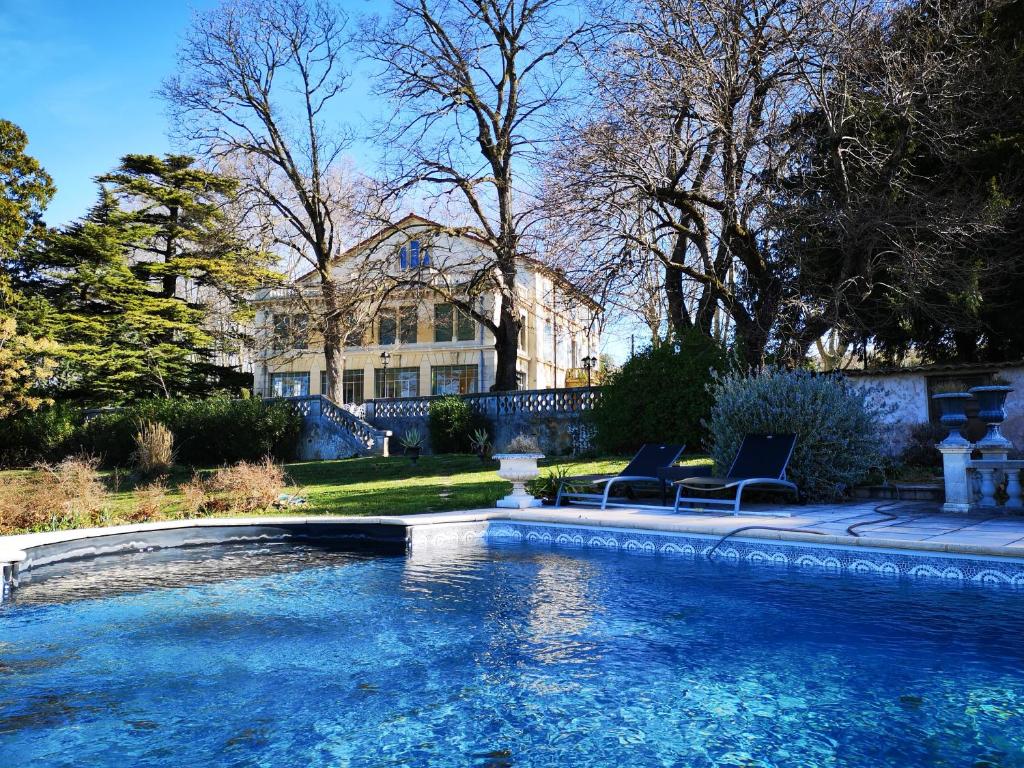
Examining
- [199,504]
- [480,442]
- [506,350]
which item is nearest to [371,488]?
[199,504]

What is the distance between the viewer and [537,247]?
66.1 feet

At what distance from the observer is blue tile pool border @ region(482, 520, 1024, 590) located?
19.5 ft

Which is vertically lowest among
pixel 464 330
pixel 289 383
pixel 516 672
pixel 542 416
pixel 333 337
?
pixel 516 672

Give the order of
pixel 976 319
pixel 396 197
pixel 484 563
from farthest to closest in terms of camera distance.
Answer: pixel 396 197 → pixel 976 319 → pixel 484 563

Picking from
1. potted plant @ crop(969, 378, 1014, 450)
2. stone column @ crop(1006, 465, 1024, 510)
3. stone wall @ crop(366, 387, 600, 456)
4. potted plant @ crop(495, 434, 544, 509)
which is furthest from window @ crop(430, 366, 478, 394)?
stone column @ crop(1006, 465, 1024, 510)

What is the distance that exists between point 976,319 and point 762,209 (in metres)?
5.36

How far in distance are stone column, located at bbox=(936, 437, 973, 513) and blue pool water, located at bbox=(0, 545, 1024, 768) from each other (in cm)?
326

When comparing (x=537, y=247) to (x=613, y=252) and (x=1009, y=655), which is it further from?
(x=1009, y=655)

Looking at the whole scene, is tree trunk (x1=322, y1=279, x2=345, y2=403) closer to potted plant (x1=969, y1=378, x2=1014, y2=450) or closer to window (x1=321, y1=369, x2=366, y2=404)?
window (x1=321, y1=369, x2=366, y2=404)

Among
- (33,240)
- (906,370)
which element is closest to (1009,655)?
(906,370)

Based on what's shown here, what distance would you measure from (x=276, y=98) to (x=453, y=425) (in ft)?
45.5

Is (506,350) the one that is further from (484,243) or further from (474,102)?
(474,102)

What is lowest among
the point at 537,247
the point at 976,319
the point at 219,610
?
the point at 219,610

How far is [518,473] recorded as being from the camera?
34.0 feet
